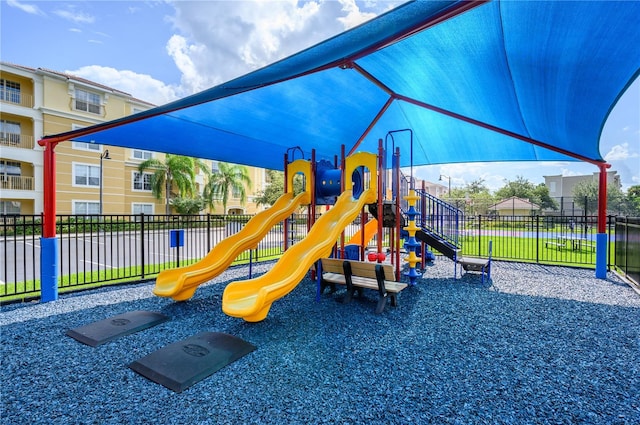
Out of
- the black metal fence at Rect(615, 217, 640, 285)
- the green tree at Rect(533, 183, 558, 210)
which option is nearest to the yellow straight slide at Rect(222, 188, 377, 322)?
the black metal fence at Rect(615, 217, 640, 285)

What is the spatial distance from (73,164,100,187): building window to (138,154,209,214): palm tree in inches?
137

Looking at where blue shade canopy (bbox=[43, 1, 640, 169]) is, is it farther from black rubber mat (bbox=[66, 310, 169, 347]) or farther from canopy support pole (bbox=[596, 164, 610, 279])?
black rubber mat (bbox=[66, 310, 169, 347])

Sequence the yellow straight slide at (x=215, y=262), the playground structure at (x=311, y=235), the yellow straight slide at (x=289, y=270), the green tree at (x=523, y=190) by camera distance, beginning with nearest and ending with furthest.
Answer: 1. the yellow straight slide at (x=289, y=270)
2. the playground structure at (x=311, y=235)
3. the yellow straight slide at (x=215, y=262)
4. the green tree at (x=523, y=190)

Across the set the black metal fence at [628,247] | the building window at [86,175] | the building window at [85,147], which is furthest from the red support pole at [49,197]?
the building window at [86,175]

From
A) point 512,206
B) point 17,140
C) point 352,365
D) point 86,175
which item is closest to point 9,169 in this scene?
point 17,140

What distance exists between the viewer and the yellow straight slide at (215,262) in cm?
580

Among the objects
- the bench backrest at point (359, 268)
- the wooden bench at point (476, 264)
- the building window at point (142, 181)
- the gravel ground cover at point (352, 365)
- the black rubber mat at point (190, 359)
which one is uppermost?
the building window at point (142, 181)

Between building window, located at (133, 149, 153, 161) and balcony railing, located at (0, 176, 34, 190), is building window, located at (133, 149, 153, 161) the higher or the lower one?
the higher one

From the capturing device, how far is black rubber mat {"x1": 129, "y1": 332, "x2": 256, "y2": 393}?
10.8ft

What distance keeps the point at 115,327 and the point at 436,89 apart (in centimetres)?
691

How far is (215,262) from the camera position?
6.40 meters

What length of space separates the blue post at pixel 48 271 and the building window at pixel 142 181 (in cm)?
2589

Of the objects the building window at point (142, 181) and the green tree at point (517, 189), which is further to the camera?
the green tree at point (517, 189)

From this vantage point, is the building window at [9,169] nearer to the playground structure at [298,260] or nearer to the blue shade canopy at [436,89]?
the blue shade canopy at [436,89]
